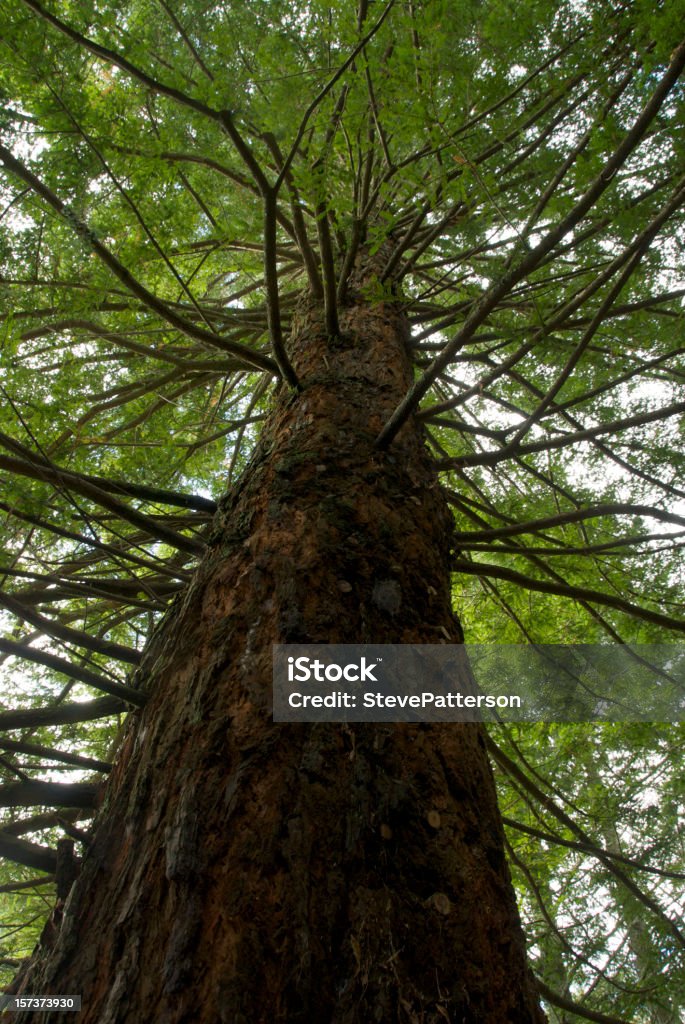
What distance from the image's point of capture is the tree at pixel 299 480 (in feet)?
→ 2.98

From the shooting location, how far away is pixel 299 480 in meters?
1.62

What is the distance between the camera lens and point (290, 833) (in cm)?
94

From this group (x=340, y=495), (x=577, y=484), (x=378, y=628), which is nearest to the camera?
(x=378, y=628)

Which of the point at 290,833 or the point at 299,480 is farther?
the point at 299,480

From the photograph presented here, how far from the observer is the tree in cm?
91

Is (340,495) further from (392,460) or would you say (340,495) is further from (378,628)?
(378,628)

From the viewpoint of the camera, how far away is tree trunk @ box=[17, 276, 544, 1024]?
833 millimetres

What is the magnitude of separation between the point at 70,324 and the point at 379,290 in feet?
4.59

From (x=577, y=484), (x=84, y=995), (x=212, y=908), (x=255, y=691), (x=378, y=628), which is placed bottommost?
(x=84, y=995)

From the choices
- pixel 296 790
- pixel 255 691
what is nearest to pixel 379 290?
pixel 255 691

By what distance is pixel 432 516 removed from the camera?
1.71 metres

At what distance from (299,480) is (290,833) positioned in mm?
871

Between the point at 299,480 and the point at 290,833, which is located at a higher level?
the point at 299,480

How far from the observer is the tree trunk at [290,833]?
833 millimetres
